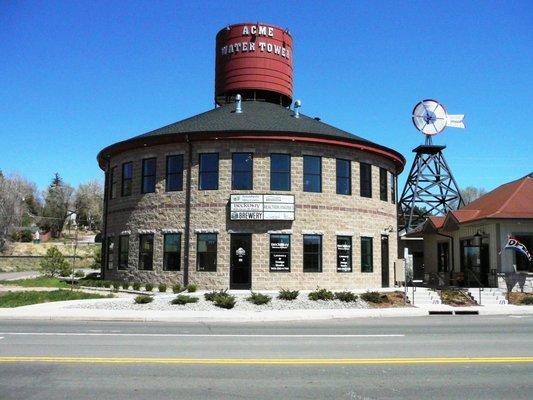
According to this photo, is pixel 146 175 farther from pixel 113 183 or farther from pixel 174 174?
pixel 113 183

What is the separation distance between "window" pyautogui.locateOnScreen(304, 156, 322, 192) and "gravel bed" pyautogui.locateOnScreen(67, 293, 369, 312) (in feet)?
22.1

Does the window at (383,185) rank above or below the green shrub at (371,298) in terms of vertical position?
above

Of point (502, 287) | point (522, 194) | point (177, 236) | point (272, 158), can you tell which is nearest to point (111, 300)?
point (177, 236)

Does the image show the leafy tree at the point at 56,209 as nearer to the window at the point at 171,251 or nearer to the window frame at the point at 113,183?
the window frame at the point at 113,183

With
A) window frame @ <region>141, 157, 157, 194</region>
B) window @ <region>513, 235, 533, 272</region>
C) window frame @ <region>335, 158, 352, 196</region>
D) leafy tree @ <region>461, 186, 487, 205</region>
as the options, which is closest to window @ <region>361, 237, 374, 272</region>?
window frame @ <region>335, 158, 352, 196</region>

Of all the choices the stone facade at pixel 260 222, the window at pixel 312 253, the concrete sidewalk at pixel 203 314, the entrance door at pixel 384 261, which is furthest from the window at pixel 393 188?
the concrete sidewalk at pixel 203 314

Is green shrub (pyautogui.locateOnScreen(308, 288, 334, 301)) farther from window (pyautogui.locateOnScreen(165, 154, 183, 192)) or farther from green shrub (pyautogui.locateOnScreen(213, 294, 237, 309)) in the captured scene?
window (pyautogui.locateOnScreen(165, 154, 183, 192))

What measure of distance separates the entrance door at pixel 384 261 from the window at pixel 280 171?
21.8 feet

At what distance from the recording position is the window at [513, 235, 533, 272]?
90.4 ft

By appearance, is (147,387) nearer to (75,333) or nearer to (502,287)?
(75,333)

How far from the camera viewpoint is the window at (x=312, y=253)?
27.1 metres

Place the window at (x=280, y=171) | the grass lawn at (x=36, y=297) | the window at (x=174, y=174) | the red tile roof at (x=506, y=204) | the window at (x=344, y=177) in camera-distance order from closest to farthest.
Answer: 1. the grass lawn at (x=36, y=297)
2. the window at (x=280, y=171)
3. the red tile roof at (x=506, y=204)
4. the window at (x=174, y=174)
5. the window at (x=344, y=177)

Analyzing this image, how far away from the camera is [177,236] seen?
27.7m

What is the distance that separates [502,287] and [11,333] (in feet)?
74.8
